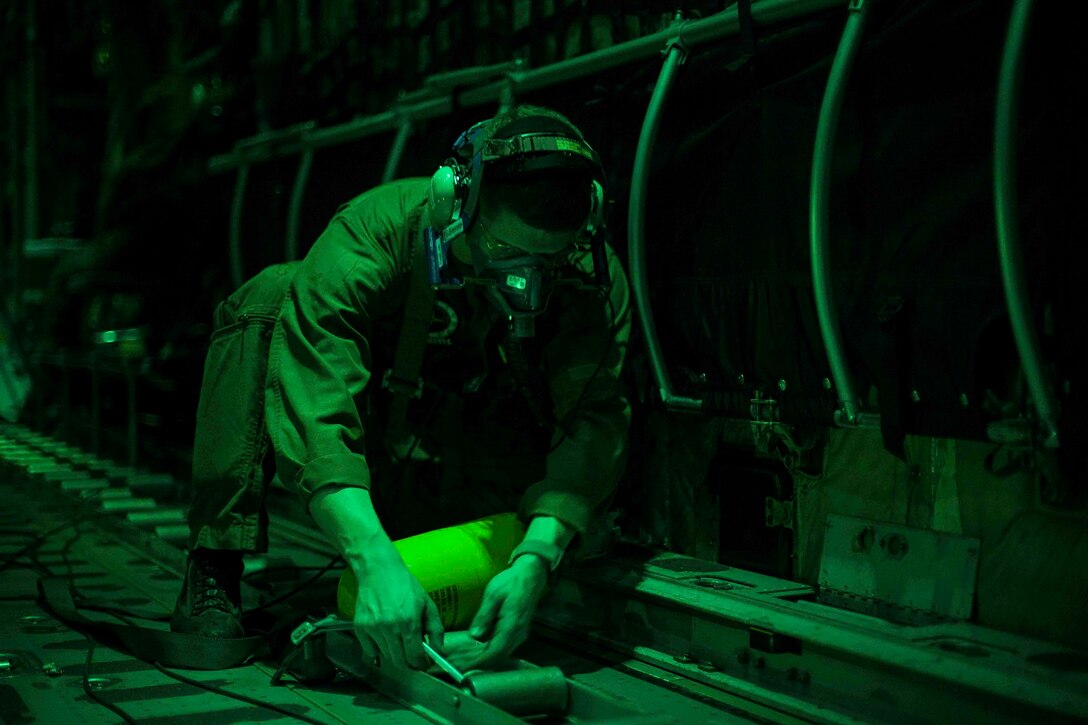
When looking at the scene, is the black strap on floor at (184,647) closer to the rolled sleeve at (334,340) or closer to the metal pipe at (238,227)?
the rolled sleeve at (334,340)

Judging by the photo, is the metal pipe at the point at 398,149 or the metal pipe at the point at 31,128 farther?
the metal pipe at the point at 31,128

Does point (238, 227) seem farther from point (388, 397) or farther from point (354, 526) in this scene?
point (354, 526)

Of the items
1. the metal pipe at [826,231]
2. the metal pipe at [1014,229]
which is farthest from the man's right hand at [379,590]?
the metal pipe at [1014,229]

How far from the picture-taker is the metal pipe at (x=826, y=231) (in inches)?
92.8

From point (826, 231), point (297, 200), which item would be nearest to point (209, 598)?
point (826, 231)

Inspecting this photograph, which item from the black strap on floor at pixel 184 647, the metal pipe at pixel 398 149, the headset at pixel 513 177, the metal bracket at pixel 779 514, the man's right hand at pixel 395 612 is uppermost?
the metal pipe at pixel 398 149

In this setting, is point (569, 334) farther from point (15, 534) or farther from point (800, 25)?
point (15, 534)

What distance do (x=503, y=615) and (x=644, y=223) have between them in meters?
1.17

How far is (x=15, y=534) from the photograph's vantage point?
168 inches

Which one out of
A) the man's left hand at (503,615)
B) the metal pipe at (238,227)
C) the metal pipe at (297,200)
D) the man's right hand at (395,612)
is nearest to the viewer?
the man's right hand at (395,612)

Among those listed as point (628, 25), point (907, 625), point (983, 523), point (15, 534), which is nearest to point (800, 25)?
point (628, 25)

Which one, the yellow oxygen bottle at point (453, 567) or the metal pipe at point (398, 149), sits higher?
the metal pipe at point (398, 149)

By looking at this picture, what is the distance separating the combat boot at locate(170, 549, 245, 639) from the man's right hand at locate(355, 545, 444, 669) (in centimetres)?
61

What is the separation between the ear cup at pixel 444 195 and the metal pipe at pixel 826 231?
0.73m
